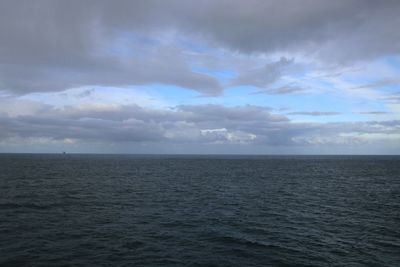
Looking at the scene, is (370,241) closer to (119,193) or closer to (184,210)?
(184,210)

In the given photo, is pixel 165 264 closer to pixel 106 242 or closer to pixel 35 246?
pixel 106 242

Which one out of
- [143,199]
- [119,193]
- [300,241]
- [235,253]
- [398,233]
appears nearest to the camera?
[235,253]

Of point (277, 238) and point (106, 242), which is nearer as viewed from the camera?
point (106, 242)

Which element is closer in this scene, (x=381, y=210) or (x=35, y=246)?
(x=35, y=246)

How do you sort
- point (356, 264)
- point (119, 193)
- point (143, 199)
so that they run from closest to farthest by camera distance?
point (356, 264) < point (143, 199) < point (119, 193)

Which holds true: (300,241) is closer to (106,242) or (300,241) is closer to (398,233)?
(398,233)

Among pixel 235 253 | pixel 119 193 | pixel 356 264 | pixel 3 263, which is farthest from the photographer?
pixel 119 193

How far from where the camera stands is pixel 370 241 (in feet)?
97.8

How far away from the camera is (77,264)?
22.2 m

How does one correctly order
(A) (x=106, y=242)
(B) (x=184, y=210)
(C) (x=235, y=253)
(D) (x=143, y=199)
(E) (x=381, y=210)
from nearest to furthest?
(C) (x=235, y=253)
(A) (x=106, y=242)
(B) (x=184, y=210)
(E) (x=381, y=210)
(D) (x=143, y=199)

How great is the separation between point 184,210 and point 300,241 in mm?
17408

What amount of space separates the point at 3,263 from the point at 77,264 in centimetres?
483

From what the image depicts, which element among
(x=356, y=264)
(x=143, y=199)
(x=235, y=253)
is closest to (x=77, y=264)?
(x=235, y=253)

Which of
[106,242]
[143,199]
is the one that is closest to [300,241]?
[106,242]
